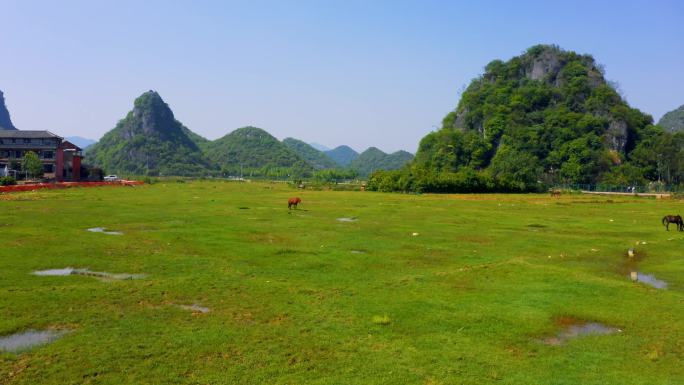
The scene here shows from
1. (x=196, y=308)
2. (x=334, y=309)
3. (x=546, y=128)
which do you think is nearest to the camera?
(x=196, y=308)

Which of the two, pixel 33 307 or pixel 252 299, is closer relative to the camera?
pixel 33 307

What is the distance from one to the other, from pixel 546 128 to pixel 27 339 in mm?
170005

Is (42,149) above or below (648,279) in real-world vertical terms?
above

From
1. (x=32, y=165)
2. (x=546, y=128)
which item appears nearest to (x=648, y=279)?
(x=32, y=165)

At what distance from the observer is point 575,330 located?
48.4 ft

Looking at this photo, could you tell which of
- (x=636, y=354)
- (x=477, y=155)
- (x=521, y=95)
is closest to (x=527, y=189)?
(x=477, y=155)

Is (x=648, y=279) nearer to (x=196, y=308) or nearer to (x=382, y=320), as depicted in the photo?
(x=382, y=320)

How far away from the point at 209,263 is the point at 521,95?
17576 cm

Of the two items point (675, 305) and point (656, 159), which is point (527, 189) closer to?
point (656, 159)

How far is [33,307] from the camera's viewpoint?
604 inches

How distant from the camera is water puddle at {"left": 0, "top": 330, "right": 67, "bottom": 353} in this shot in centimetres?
1219

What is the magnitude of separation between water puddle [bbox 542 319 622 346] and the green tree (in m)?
117

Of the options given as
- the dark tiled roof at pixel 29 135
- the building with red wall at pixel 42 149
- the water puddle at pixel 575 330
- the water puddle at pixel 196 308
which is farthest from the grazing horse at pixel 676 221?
the dark tiled roof at pixel 29 135

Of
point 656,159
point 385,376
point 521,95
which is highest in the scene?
point 521,95
